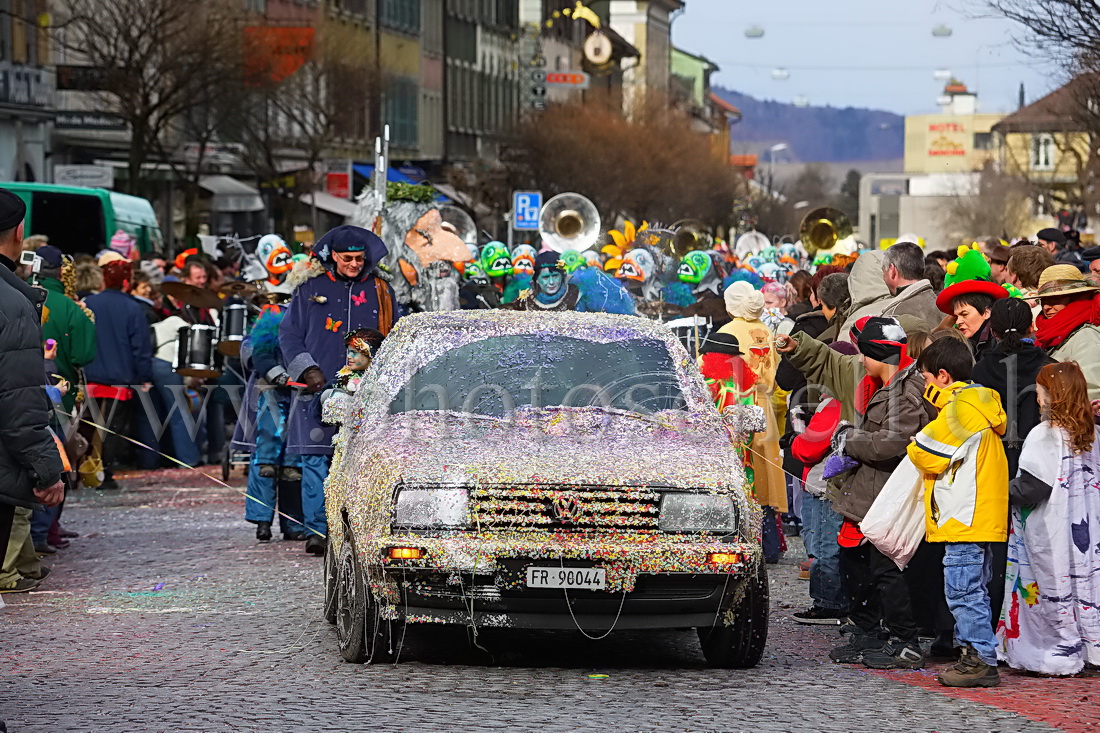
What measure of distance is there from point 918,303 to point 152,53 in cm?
3129

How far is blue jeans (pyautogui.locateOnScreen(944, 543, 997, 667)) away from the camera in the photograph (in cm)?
903

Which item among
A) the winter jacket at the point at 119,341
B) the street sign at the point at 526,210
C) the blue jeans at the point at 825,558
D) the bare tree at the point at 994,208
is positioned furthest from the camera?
the bare tree at the point at 994,208

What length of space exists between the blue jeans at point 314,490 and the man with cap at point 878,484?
Answer: 4588mm

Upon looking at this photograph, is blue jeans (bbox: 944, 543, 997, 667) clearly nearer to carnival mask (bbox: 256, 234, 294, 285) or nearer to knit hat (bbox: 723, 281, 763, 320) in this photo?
knit hat (bbox: 723, 281, 763, 320)

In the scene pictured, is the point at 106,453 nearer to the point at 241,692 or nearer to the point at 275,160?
the point at 241,692

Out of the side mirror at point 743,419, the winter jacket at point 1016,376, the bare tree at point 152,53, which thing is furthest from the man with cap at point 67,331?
the bare tree at point 152,53

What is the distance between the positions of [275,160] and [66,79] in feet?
34.9

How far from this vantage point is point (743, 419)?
9.87 m

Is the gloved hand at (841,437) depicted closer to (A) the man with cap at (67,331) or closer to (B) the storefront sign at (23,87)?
(A) the man with cap at (67,331)

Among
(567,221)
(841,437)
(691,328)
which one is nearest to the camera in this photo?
(841,437)

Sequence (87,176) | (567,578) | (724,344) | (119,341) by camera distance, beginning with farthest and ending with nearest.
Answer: (87,176) → (119,341) → (724,344) → (567,578)

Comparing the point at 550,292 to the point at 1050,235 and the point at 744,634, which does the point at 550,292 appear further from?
the point at 744,634

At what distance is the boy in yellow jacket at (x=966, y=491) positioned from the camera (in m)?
9.03

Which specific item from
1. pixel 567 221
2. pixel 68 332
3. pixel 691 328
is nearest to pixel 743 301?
pixel 691 328
